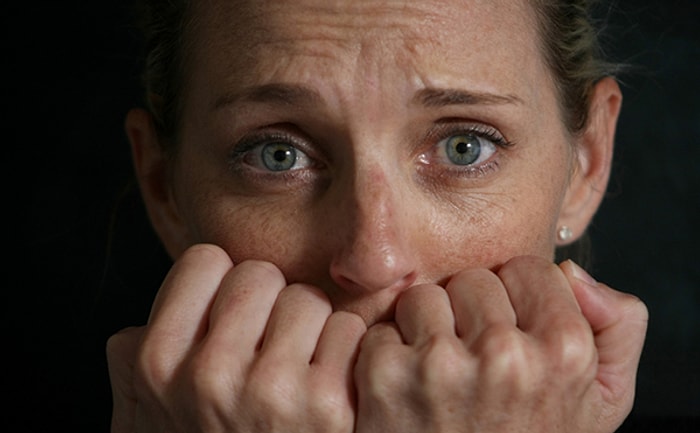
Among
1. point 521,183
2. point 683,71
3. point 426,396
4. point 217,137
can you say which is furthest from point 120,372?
point 683,71

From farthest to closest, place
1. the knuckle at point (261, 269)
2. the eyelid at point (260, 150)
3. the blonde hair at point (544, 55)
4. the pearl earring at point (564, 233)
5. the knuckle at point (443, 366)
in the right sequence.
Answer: the pearl earring at point (564, 233) < the blonde hair at point (544, 55) < the eyelid at point (260, 150) < the knuckle at point (261, 269) < the knuckle at point (443, 366)

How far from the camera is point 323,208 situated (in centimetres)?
209

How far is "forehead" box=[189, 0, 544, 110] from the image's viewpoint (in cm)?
204

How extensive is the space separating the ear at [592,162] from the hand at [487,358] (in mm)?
523

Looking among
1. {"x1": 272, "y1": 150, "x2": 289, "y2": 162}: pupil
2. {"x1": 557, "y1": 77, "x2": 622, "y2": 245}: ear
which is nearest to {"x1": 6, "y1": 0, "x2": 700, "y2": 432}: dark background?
{"x1": 557, "y1": 77, "x2": 622, "y2": 245}: ear

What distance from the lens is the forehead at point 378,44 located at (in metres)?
2.04

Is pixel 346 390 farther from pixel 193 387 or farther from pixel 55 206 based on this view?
pixel 55 206

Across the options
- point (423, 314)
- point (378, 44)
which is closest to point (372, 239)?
point (423, 314)

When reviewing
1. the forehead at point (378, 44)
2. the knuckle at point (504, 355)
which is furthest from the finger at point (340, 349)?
the forehead at point (378, 44)

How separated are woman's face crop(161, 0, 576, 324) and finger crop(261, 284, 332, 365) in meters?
0.06

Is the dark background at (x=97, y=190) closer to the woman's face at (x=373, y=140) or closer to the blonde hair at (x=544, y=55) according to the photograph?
the blonde hair at (x=544, y=55)

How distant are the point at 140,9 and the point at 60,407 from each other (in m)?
1.40

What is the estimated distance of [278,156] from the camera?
2197mm

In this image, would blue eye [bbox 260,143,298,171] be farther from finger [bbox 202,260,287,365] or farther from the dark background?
the dark background
